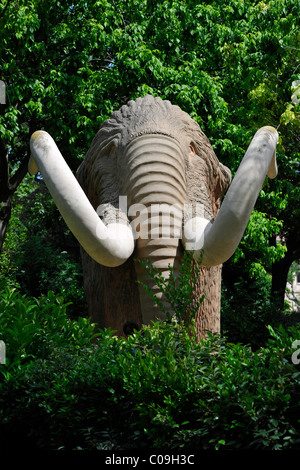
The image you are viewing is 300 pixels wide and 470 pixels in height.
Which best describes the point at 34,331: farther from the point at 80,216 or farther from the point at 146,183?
the point at 146,183

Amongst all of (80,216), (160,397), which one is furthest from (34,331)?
(160,397)

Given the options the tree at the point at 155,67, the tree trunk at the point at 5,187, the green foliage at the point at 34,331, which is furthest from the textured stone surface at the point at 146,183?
the tree trunk at the point at 5,187

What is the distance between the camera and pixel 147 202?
4352 mm

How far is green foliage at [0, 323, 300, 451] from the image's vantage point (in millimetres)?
2758

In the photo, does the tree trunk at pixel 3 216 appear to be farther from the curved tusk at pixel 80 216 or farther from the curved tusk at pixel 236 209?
the curved tusk at pixel 236 209

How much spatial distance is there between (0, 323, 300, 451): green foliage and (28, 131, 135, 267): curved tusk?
2.38 feet

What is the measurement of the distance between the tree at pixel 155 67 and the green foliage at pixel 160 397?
20.4 ft

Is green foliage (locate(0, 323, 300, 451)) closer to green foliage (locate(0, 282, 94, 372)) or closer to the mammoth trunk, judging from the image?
green foliage (locate(0, 282, 94, 372))

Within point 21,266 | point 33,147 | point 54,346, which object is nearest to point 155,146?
point 33,147

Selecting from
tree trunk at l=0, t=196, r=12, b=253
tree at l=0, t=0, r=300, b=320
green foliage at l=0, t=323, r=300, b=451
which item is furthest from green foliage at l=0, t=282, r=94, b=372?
tree trunk at l=0, t=196, r=12, b=253

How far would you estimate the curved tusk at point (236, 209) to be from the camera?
379 cm

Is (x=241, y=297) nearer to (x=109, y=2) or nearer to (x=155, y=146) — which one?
(x=109, y=2)
